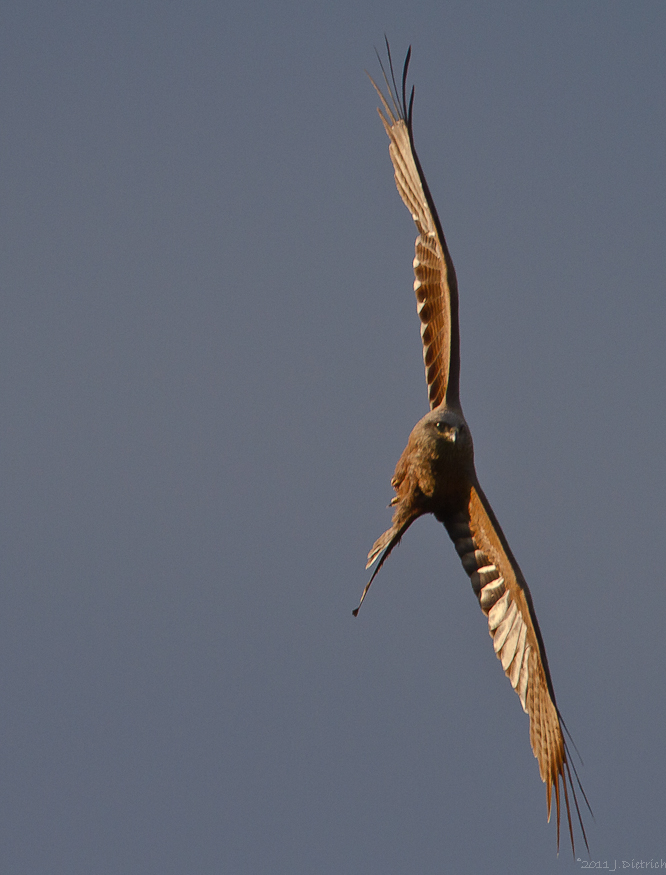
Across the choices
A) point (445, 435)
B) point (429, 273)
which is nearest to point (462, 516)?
point (445, 435)

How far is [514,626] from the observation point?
392 inches

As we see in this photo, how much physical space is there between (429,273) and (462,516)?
191 cm

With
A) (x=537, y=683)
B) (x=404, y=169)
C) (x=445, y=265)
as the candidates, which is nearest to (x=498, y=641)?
(x=537, y=683)

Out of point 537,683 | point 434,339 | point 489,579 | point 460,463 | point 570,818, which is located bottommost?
point 570,818

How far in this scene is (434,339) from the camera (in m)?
10.8

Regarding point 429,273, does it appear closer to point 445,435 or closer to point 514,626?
point 445,435

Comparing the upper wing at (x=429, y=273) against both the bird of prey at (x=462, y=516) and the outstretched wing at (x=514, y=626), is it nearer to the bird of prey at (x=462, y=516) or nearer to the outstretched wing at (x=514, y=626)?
the bird of prey at (x=462, y=516)

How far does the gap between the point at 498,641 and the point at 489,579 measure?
1.49ft

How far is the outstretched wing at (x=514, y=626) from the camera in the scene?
9.74 m

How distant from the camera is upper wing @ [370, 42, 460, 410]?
34.1 ft

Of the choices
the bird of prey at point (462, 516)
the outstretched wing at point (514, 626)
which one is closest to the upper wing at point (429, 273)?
the bird of prey at point (462, 516)

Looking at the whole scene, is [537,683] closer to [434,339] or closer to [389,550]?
[389,550]

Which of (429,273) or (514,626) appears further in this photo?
(429,273)

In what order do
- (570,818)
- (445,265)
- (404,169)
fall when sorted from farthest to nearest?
(404,169) < (445,265) < (570,818)
